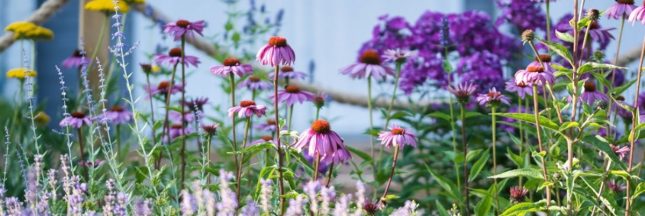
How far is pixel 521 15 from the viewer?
3.47 meters

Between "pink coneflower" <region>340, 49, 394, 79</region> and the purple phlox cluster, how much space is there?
753mm

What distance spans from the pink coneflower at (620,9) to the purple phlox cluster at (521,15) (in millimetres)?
1039

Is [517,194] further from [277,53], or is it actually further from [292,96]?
[277,53]

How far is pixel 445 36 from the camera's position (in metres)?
3.00

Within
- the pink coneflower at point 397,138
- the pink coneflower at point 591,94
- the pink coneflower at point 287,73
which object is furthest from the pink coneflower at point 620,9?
the pink coneflower at point 287,73

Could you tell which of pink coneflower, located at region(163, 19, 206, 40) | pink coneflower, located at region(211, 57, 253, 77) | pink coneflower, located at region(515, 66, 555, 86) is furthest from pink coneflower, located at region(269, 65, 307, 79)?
pink coneflower, located at region(515, 66, 555, 86)

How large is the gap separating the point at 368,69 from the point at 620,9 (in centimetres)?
76

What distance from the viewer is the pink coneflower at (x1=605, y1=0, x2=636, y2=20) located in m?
2.35

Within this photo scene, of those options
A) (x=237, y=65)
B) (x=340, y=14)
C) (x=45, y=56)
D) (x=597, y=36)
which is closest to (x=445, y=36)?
(x=597, y=36)

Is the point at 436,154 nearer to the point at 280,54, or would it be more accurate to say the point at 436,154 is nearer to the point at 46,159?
the point at 46,159

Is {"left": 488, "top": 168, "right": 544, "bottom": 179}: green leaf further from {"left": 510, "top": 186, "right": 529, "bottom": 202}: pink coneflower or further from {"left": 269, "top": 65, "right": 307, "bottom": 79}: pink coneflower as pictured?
Answer: {"left": 269, "top": 65, "right": 307, "bottom": 79}: pink coneflower

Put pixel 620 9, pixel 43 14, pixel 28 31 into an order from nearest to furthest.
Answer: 1. pixel 620 9
2. pixel 28 31
3. pixel 43 14

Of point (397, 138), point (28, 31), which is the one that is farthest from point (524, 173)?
point (28, 31)

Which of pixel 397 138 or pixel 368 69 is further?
pixel 368 69
